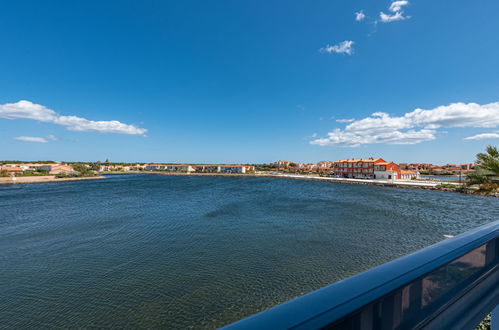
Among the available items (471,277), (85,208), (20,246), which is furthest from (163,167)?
→ (471,277)

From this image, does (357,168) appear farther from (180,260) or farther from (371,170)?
(180,260)

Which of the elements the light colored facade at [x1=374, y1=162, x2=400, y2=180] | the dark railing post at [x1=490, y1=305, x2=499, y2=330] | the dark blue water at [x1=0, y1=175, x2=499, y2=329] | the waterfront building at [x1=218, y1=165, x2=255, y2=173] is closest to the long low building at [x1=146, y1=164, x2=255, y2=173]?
the waterfront building at [x1=218, y1=165, x2=255, y2=173]

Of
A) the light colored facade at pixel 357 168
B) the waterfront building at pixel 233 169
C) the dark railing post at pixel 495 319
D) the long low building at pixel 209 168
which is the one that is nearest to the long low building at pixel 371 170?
the light colored facade at pixel 357 168

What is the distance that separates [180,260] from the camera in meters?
8.70

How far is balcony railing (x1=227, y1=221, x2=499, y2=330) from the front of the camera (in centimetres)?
66

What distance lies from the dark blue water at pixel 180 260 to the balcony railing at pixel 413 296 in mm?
5553

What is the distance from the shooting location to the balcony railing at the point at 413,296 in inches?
25.9

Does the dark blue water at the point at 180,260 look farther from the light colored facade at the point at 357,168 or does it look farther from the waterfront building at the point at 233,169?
the waterfront building at the point at 233,169

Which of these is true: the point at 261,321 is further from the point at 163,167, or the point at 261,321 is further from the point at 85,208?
the point at 163,167

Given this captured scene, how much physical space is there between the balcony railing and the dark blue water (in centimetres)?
555

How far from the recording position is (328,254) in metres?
9.08

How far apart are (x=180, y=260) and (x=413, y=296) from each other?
30.0ft

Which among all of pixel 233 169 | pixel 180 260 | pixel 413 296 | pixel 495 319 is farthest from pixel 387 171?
pixel 233 169

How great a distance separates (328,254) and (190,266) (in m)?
5.67
